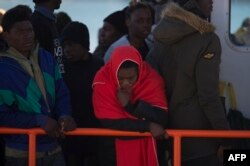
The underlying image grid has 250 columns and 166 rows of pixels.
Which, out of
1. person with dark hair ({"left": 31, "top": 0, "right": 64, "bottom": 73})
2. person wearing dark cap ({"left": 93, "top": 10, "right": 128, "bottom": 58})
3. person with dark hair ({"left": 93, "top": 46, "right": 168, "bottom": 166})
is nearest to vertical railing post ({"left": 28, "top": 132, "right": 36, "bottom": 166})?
person with dark hair ({"left": 93, "top": 46, "right": 168, "bottom": 166})

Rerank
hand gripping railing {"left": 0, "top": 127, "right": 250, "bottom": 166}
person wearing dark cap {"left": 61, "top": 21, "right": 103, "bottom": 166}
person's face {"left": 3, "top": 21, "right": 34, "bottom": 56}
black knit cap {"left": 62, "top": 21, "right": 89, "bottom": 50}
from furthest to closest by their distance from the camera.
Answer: black knit cap {"left": 62, "top": 21, "right": 89, "bottom": 50}
person wearing dark cap {"left": 61, "top": 21, "right": 103, "bottom": 166}
person's face {"left": 3, "top": 21, "right": 34, "bottom": 56}
hand gripping railing {"left": 0, "top": 127, "right": 250, "bottom": 166}

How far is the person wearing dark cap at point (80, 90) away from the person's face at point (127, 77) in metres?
0.66

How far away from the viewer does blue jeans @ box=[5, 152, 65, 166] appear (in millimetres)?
3246

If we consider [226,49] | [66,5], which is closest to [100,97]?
[226,49]

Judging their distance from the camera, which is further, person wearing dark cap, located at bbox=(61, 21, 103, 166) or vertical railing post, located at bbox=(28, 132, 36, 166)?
person wearing dark cap, located at bbox=(61, 21, 103, 166)

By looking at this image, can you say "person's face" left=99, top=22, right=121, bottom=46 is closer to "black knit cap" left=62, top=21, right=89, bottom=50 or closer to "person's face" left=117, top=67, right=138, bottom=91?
"black knit cap" left=62, top=21, right=89, bottom=50

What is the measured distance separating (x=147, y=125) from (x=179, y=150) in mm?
233

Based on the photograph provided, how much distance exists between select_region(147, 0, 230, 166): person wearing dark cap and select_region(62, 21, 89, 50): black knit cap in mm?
709

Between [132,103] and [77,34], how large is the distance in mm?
953

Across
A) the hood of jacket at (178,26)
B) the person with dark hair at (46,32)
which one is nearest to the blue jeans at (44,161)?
the person with dark hair at (46,32)

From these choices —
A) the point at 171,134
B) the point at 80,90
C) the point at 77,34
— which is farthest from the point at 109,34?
the point at 171,134

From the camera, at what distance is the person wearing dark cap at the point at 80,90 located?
3826 millimetres

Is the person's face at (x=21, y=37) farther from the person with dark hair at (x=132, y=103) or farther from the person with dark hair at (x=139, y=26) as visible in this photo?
the person with dark hair at (x=139, y=26)

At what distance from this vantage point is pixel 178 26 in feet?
10.7
